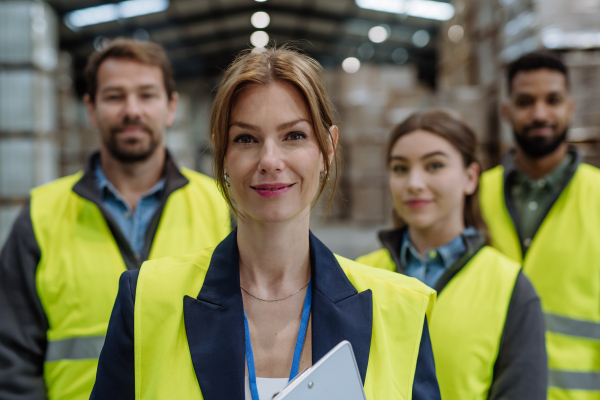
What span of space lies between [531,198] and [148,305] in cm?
202

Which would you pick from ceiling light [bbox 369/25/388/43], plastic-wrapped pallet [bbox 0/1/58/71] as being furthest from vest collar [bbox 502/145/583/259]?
ceiling light [bbox 369/25/388/43]

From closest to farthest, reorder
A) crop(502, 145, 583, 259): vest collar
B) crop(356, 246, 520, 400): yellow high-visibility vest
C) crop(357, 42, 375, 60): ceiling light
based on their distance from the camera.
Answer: crop(356, 246, 520, 400): yellow high-visibility vest < crop(502, 145, 583, 259): vest collar < crop(357, 42, 375, 60): ceiling light

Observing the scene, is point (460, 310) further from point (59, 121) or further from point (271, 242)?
point (59, 121)

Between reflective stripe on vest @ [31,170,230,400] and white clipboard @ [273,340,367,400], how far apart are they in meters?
1.14

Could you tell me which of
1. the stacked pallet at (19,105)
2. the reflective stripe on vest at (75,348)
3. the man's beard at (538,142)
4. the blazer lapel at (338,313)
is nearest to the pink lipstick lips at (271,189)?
the blazer lapel at (338,313)

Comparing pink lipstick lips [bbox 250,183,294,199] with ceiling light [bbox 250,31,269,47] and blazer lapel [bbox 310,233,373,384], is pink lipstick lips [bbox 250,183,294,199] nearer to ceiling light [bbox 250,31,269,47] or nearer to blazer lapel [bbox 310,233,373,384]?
blazer lapel [bbox 310,233,373,384]

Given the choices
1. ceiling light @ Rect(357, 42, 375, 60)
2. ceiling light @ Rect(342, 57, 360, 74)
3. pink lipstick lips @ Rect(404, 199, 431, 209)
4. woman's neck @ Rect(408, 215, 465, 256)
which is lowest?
woman's neck @ Rect(408, 215, 465, 256)

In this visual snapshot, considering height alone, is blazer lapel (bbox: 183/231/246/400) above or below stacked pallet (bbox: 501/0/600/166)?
below

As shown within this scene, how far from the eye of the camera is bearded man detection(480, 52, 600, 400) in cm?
203

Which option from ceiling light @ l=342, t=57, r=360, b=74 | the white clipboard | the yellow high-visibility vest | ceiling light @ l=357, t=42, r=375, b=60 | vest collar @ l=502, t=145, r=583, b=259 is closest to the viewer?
the white clipboard

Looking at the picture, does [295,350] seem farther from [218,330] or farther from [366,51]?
[366,51]

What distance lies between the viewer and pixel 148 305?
3.75ft

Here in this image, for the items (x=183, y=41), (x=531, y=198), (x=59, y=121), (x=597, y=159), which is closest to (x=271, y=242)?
(x=531, y=198)

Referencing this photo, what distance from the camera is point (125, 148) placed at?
7.00 feet
